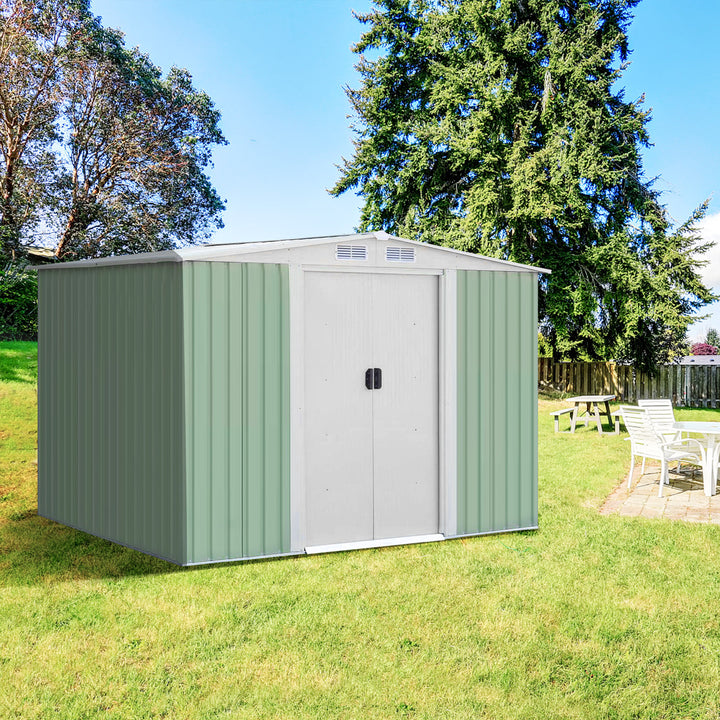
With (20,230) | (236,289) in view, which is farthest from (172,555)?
(20,230)

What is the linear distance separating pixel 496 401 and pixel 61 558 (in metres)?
3.77

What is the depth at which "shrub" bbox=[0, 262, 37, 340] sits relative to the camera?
1453 cm

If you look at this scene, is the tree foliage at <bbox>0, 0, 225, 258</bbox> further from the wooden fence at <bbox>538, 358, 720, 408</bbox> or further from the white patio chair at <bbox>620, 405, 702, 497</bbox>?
the wooden fence at <bbox>538, 358, 720, 408</bbox>

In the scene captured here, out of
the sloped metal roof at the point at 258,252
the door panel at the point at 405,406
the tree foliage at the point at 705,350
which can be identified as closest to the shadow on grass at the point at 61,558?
the door panel at the point at 405,406

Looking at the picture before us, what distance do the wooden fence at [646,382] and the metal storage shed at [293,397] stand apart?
15.1 metres

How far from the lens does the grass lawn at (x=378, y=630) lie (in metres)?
3.01

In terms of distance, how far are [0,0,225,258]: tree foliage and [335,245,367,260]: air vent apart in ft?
34.6

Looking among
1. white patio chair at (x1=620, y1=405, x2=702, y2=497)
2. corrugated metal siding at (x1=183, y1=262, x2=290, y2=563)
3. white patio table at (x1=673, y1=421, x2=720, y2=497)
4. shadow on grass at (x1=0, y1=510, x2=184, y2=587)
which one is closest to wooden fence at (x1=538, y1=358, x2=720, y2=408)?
white patio chair at (x1=620, y1=405, x2=702, y2=497)

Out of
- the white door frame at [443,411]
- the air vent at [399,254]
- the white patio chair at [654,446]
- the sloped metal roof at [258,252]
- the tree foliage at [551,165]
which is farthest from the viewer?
the tree foliage at [551,165]

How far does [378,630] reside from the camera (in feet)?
12.1

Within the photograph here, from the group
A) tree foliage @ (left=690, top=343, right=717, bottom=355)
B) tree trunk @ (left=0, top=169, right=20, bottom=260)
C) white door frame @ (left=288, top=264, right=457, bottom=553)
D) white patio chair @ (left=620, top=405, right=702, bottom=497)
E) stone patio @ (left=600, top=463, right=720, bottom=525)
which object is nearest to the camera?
white door frame @ (left=288, top=264, right=457, bottom=553)

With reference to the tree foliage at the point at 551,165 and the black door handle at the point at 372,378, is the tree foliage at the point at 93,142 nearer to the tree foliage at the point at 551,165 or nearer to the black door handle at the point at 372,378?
the tree foliage at the point at 551,165

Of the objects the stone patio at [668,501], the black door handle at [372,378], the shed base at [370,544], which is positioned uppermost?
the black door handle at [372,378]

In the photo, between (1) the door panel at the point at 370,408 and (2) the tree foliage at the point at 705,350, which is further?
(2) the tree foliage at the point at 705,350
